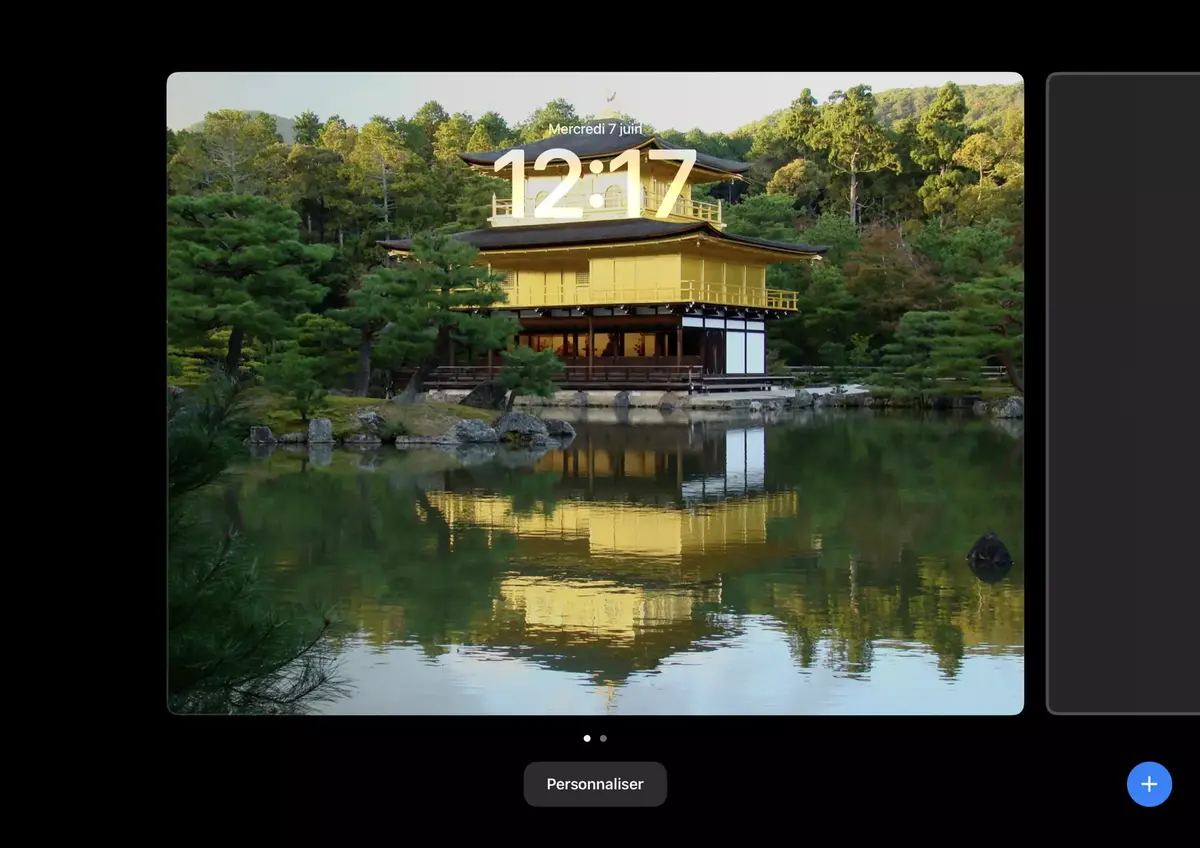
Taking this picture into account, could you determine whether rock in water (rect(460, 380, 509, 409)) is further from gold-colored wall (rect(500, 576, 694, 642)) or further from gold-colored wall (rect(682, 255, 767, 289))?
gold-colored wall (rect(500, 576, 694, 642))

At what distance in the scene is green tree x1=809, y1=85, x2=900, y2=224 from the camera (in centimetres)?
137

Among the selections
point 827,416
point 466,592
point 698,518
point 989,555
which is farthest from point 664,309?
point 989,555

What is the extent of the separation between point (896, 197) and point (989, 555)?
844mm

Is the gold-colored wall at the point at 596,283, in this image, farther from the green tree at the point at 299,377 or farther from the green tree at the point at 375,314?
the green tree at the point at 299,377

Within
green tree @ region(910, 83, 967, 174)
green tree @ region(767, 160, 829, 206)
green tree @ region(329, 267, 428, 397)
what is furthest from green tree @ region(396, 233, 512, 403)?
green tree @ region(910, 83, 967, 174)

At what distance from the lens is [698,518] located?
1.84 m

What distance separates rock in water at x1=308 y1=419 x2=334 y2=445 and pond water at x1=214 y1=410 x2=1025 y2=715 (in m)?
0.07

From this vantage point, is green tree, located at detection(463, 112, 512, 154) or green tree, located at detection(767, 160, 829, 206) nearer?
green tree, located at detection(463, 112, 512, 154)

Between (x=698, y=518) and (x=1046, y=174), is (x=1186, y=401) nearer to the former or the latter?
(x=1046, y=174)

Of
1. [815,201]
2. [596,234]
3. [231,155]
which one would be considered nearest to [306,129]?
[231,155]

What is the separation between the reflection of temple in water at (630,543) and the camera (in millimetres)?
1518

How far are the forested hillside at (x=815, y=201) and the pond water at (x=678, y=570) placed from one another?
198 mm

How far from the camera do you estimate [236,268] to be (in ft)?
7.06
